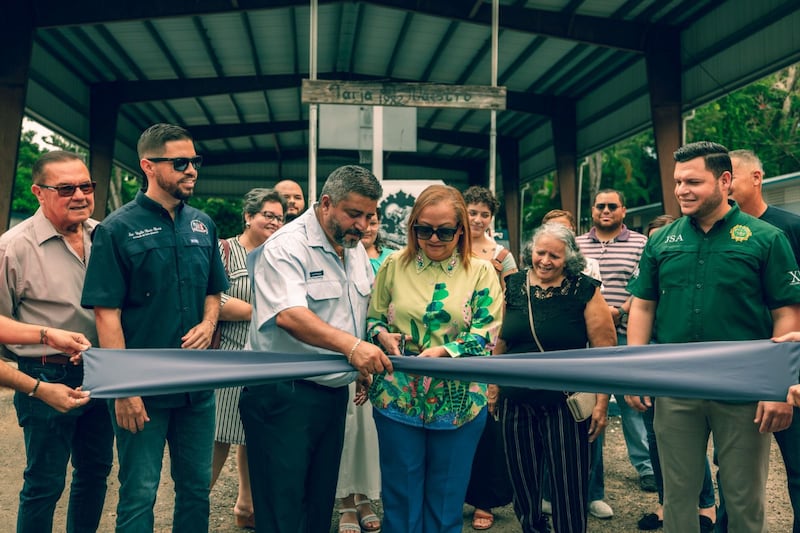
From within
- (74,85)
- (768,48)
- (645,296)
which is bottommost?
(645,296)

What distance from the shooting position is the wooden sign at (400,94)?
9305 mm

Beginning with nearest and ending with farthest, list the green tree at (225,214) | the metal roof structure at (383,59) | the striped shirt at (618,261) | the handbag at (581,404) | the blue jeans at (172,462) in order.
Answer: the blue jeans at (172,462) → the handbag at (581,404) → the striped shirt at (618,261) → the metal roof structure at (383,59) → the green tree at (225,214)

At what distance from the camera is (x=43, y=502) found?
3.10m

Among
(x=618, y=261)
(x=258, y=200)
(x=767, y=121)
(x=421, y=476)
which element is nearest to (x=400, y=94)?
(x=618, y=261)

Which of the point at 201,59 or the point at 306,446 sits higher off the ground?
the point at 201,59

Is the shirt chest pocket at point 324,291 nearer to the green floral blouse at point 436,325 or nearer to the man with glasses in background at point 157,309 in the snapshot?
the green floral blouse at point 436,325

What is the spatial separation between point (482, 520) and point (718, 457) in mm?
1759

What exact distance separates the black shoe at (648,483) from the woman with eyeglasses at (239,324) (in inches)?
109

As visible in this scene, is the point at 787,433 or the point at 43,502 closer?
the point at 43,502

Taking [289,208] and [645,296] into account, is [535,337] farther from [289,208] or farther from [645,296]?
[289,208]

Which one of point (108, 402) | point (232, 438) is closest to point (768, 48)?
point (232, 438)

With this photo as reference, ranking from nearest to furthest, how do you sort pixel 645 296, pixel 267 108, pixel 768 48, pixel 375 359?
1. pixel 375 359
2. pixel 645 296
3. pixel 768 48
4. pixel 267 108

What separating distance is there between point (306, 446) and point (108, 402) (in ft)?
2.83

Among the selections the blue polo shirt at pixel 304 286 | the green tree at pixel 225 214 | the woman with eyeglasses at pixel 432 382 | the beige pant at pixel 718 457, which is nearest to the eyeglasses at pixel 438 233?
the woman with eyeglasses at pixel 432 382
